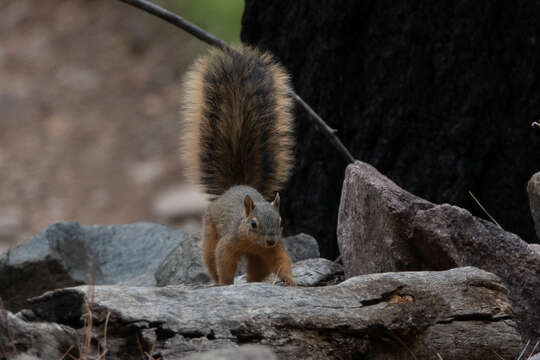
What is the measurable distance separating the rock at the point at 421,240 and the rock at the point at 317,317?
0.19m

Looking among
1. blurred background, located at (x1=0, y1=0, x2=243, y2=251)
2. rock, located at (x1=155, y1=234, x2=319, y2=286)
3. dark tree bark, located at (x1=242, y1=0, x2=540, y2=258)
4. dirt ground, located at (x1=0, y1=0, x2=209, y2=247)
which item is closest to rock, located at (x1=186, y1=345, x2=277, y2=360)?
rock, located at (x1=155, y1=234, x2=319, y2=286)

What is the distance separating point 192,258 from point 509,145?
1546mm

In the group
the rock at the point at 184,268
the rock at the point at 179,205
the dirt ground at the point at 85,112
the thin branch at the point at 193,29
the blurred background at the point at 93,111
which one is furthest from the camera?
the dirt ground at the point at 85,112

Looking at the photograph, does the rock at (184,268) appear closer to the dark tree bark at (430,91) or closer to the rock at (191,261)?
the rock at (191,261)

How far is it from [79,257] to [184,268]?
0.64 meters

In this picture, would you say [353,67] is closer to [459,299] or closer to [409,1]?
[409,1]

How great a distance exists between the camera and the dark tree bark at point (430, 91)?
3924 mm

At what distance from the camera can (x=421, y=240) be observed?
2.91m

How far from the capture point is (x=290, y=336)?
7.70 feet

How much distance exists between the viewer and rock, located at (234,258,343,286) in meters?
3.33

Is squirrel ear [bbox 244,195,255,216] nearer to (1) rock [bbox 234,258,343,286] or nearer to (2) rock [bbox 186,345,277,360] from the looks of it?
(1) rock [bbox 234,258,343,286]

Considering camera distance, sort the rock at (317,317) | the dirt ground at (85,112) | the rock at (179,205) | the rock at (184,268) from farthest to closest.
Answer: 1. the dirt ground at (85,112)
2. the rock at (179,205)
3. the rock at (184,268)
4. the rock at (317,317)

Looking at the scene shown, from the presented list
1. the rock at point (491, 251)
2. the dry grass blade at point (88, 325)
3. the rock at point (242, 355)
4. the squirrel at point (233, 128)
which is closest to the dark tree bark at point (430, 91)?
Answer: the squirrel at point (233, 128)

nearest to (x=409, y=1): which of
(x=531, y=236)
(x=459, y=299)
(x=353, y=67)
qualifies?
(x=353, y=67)
